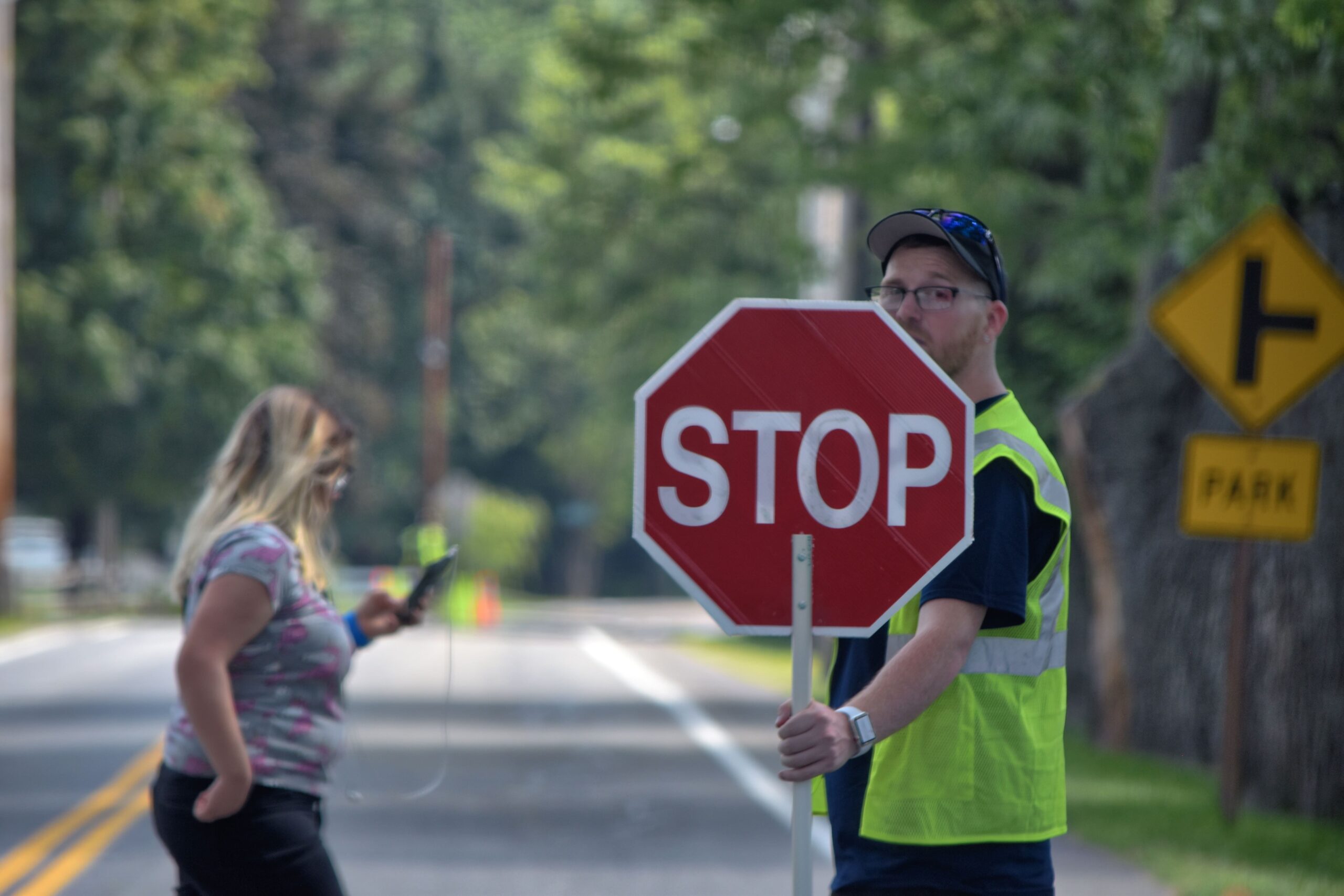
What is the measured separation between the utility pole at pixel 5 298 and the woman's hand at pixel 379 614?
3087cm

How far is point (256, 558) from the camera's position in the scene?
180 inches

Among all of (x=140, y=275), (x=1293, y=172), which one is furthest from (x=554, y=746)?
(x=140, y=275)

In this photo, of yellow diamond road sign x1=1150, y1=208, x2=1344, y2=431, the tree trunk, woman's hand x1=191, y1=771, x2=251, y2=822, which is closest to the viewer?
woman's hand x1=191, y1=771, x2=251, y2=822

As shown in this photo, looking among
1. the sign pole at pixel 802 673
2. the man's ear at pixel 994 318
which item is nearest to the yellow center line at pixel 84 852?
the sign pole at pixel 802 673

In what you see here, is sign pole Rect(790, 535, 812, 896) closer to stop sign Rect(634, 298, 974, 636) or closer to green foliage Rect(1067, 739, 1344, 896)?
stop sign Rect(634, 298, 974, 636)

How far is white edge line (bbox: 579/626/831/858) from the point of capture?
11953 millimetres

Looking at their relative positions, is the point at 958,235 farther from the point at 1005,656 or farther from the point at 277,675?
the point at 277,675

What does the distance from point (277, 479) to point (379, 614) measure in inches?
25.6

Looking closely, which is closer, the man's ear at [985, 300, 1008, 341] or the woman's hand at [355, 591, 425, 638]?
the man's ear at [985, 300, 1008, 341]

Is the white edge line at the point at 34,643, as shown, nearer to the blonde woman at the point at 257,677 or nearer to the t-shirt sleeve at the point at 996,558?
the blonde woman at the point at 257,677

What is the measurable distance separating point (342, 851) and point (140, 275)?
34.0 metres

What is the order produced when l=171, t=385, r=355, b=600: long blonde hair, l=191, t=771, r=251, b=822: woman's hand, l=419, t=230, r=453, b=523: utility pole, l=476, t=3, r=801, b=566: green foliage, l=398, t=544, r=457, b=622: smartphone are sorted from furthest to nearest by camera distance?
l=419, t=230, r=453, b=523: utility pole < l=476, t=3, r=801, b=566: green foliage < l=398, t=544, r=457, b=622: smartphone < l=171, t=385, r=355, b=600: long blonde hair < l=191, t=771, r=251, b=822: woman's hand

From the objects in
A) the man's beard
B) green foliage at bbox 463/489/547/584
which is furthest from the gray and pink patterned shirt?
green foliage at bbox 463/489/547/584

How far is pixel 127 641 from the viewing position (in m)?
29.8
